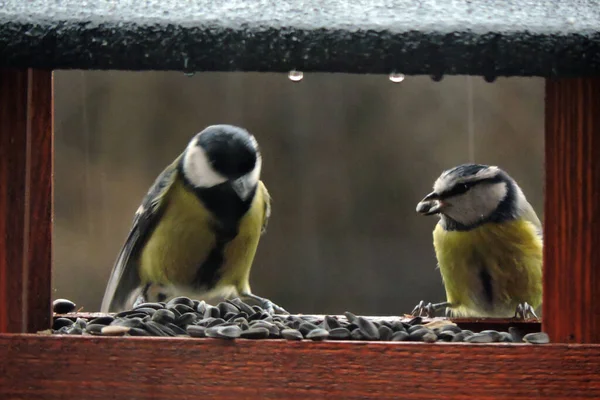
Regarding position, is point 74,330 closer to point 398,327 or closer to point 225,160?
point 398,327

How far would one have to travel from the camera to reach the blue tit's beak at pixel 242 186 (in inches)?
113

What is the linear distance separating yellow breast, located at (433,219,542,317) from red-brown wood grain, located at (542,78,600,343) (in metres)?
1.40

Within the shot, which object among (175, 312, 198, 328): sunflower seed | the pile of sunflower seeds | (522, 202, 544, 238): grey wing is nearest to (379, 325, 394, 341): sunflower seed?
the pile of sunflower seeds

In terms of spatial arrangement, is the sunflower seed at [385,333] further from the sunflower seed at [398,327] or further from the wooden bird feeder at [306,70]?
the wooden bird feeder at [306,70]

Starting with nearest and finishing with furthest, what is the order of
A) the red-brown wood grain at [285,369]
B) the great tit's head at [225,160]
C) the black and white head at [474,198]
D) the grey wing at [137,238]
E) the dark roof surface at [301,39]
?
1. the dark roof surface at [301,39]
2. the red-brown wood grain at [285,369]
3. the great tit's head at [225,160]
4. the grey wing at [137,238]
5. the black and white head at [474,198]

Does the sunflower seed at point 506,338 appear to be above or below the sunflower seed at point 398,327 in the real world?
below

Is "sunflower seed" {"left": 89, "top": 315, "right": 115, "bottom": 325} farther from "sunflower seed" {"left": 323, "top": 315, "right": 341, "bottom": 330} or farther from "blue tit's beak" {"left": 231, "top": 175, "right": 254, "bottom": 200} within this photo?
"blue tit's beak" {"left": 231, "top": 175, "right": 254, "bottom": 200}

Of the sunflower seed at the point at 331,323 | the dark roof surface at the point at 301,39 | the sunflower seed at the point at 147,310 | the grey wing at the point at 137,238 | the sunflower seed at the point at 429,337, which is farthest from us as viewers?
the grey wing at the point at 137,238

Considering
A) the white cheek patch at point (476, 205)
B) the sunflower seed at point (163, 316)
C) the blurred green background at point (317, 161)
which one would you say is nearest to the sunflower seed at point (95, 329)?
the sunflower seed at point (163, 316)

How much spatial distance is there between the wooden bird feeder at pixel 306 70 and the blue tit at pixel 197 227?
1046mm

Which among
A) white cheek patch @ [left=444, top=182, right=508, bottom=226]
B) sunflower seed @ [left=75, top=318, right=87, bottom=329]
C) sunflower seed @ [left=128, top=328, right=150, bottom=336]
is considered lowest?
sunflower seed @ [left=75, top=318, right=87, bottom=329]

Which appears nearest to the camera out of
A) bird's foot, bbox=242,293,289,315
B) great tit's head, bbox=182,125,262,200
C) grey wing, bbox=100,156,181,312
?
bird's foot, bbox=242,293,289,315

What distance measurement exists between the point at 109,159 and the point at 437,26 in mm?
4566

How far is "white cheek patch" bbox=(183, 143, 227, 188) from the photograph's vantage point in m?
2.87
